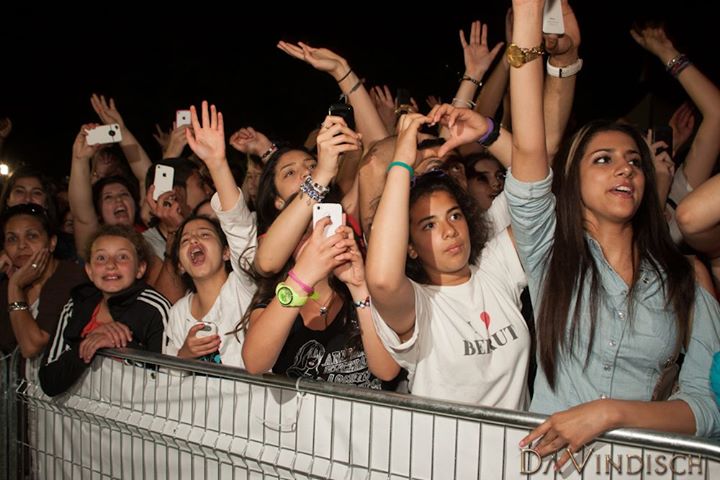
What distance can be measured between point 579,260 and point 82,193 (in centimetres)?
342

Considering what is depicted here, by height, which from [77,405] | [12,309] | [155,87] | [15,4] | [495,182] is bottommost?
[77,405]

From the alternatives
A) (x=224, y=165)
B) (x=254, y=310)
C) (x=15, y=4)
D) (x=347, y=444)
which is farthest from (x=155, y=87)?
(x=347, y=444)

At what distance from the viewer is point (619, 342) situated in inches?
97.4

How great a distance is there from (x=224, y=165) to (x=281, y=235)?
58cm

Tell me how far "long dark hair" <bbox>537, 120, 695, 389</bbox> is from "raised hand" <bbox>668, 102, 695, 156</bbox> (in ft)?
6.03

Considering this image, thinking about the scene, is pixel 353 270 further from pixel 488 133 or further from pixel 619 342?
pixel 619 342

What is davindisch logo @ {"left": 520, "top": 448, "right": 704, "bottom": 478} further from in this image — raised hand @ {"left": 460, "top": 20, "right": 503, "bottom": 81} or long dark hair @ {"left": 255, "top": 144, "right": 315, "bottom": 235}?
raised hand @ {"left": 460, "top": 20, "right": 503, "bottom": 81}

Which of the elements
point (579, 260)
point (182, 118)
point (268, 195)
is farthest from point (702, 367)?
point (182, 118)

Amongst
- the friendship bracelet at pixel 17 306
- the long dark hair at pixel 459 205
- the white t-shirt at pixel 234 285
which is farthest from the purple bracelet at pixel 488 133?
the friendship bracelet at pixel 17 306

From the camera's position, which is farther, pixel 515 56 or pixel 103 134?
pixel 103 134

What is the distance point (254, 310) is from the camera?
306cm

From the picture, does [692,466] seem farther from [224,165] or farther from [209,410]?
[224,165]

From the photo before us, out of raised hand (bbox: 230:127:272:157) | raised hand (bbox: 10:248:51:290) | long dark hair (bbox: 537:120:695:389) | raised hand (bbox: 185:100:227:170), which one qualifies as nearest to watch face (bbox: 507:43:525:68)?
long dark hair (bbox: 537:120:695:389)

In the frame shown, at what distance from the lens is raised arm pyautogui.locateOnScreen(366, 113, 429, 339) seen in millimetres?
2424
